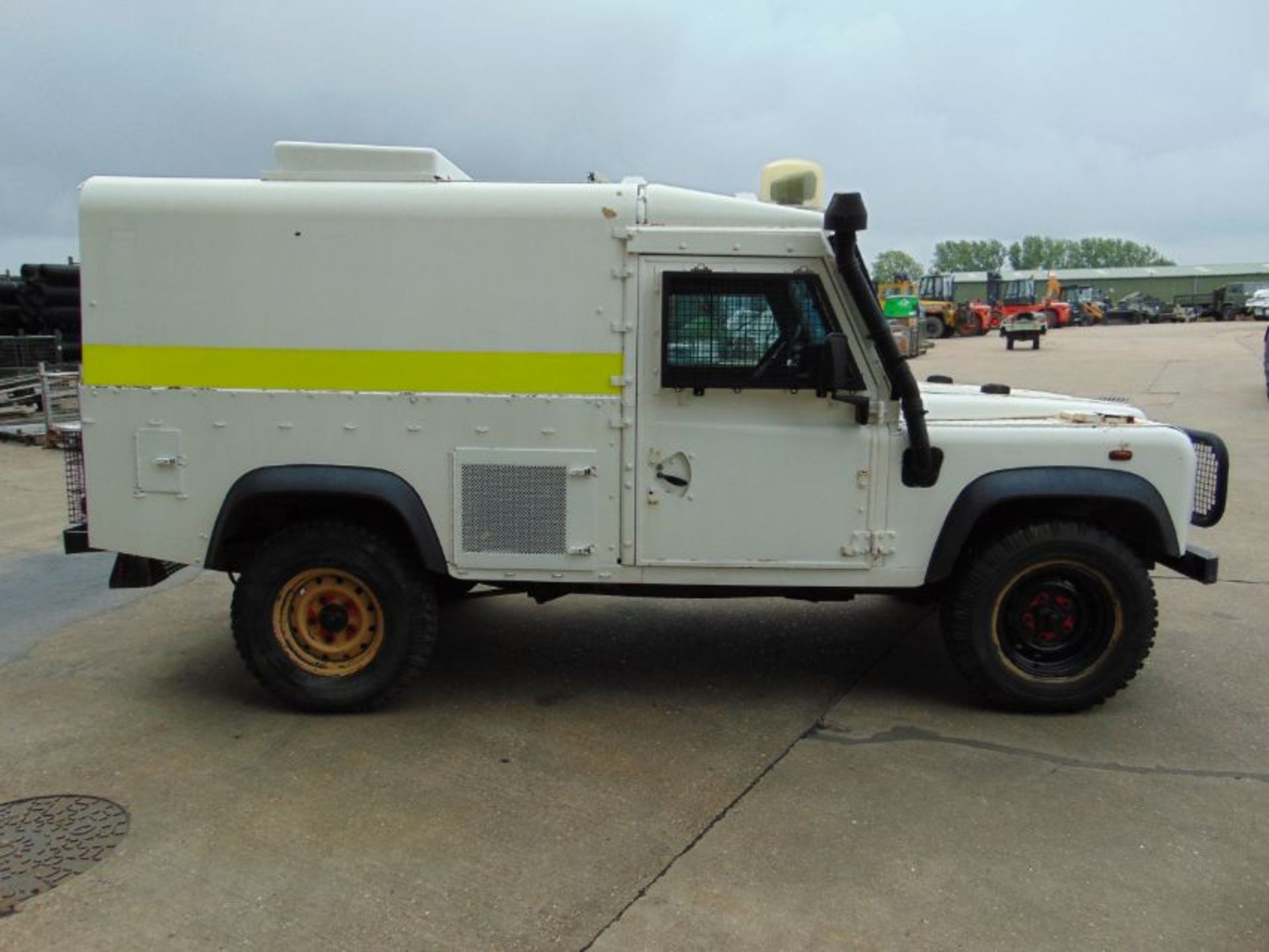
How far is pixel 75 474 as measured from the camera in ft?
17.3

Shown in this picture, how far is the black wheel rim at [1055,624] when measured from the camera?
15.9ft

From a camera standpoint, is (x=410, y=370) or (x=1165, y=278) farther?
(x=1165, y=278)

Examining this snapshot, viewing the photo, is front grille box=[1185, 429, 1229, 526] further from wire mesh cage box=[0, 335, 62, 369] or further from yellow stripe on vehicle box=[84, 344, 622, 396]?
wire mesh cage box=[0, 335, 62, 369]

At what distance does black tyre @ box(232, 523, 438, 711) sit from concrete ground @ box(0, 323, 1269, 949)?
183 mm

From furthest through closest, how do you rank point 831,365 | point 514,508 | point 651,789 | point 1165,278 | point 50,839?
point 1165,278 < point 514,508 < point 831,365 < point 651,789 < point 50,839

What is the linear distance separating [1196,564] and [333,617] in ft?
13.3

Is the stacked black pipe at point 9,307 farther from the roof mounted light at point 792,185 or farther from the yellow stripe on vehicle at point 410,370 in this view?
the roof mounted light at point 792,185

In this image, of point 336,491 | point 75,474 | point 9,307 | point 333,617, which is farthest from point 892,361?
point 9,307

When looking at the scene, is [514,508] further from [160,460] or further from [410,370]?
[160,460]

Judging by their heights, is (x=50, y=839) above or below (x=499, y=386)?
below

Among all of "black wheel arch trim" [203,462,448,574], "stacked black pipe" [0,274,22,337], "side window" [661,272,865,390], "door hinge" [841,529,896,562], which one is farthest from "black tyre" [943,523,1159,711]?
"stacked black pipe" [0,274,22,337]

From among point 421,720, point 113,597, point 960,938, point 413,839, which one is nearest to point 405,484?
point 421,720

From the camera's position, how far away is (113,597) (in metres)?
6.99

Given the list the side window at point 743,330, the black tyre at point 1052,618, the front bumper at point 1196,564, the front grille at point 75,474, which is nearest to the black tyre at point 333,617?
the front grille at point 75,474
